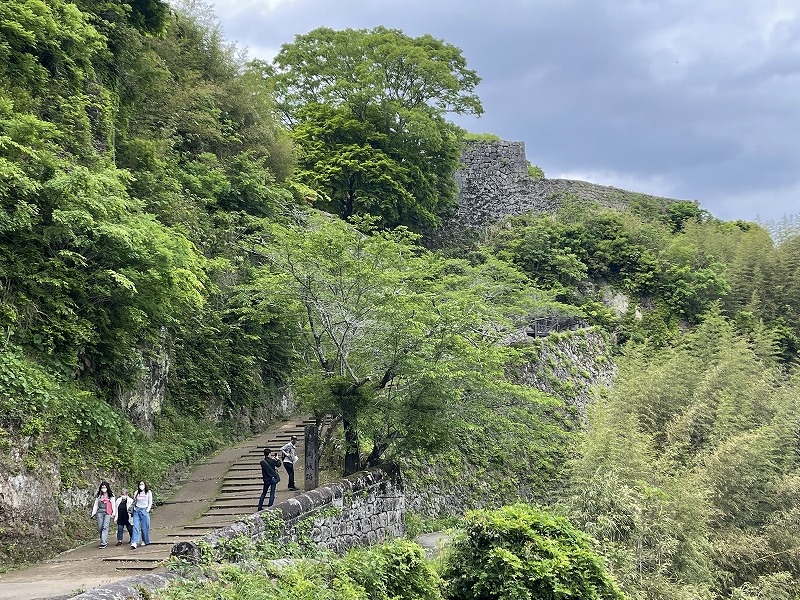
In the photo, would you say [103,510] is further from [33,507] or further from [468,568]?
[468,568]

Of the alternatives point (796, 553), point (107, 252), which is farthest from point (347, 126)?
point (796, 553)

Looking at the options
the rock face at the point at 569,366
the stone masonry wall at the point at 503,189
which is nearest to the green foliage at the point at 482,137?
the stone masonry wall at the point at 503,189

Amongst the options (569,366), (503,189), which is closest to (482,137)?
(503,189)

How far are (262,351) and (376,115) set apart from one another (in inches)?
524

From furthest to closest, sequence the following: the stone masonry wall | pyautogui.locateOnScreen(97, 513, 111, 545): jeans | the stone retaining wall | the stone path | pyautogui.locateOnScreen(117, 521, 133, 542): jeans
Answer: the stone masonry wall
pyautogui.locateOnScreen(117, 521, 133, 542): jeans
pyautogui.locateOnScreen(97, 513, 111, 545): jeans
the stone path
the stone retaining wall

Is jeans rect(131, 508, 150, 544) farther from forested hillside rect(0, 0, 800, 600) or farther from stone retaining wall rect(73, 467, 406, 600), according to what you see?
stone retaining wall rect(73, 467, 406, 600)

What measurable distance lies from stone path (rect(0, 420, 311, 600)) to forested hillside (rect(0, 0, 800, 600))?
498 millimetres

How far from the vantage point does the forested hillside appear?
8680mm

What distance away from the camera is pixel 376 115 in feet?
82.1

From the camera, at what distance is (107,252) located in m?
9.10

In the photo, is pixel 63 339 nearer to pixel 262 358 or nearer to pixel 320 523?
pixel 320 523

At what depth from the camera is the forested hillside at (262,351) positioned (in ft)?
28.5

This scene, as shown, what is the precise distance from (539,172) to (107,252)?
35.3 metres

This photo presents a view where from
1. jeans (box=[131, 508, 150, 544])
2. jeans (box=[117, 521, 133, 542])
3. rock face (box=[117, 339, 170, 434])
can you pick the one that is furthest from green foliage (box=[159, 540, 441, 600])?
rock face (box=[117, 339, 170, 434])
